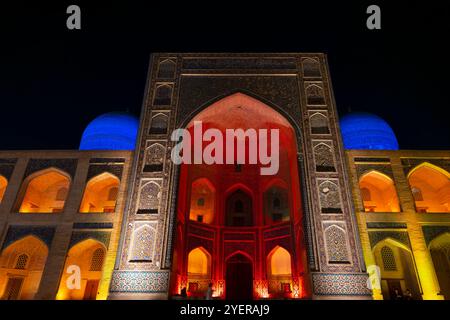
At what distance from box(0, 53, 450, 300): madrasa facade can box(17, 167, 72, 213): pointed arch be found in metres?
0.06

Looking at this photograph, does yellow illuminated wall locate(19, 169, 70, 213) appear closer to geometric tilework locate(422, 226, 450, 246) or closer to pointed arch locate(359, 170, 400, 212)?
pointed arch locate(359, 170, 400, 212)

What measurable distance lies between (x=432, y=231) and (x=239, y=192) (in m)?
8.38

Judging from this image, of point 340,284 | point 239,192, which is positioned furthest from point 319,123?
point 239,192

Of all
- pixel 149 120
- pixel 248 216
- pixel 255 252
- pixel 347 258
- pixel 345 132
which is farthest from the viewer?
pixel 345 132

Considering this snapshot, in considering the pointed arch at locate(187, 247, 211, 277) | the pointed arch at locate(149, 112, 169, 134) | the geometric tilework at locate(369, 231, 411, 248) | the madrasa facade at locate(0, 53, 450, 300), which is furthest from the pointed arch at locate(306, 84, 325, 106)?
the pointed arch at locate(187, 247, 211, 277)

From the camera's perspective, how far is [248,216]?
640 inches

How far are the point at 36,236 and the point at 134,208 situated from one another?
144 inches

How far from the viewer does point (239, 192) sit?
16812 millimetres

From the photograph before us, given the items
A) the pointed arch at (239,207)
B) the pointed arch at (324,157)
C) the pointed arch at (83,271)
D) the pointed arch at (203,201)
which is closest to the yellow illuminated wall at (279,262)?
the pointed arch at (239,207)

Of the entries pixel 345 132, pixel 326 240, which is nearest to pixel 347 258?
pixel 326 240

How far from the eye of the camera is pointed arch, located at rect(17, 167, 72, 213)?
12438 millimetres

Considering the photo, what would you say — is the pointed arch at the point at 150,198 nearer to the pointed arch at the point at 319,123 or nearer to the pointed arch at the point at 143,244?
the pointed arch at the point at 143,244

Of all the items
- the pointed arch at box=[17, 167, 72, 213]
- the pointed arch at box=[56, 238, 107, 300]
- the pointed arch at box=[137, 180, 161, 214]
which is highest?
the pointed arch at box=[17, 167, 72, 213]
